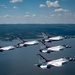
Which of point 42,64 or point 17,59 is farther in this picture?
point 17,59

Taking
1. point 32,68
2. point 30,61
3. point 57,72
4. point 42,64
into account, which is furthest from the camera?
point 30,61

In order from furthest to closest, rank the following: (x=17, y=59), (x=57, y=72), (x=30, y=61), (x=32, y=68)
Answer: (x=17, y=59) < (x=30, y=61) < (x=32, y=68) < (x=57, y=72)

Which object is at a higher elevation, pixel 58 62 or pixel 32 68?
pixel 58 62

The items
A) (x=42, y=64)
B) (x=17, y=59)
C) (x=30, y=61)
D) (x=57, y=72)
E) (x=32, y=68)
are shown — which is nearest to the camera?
(x=42, y=64)

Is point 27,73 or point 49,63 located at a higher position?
point 49,63

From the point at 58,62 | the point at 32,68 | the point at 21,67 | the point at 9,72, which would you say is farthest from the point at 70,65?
the point at 58,62

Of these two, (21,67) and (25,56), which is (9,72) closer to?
(21,67)

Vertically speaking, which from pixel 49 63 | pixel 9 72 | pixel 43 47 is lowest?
pixel 9 72

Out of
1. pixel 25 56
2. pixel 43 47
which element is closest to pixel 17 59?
pixel 25 56

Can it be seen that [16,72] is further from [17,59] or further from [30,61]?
[17,59]
